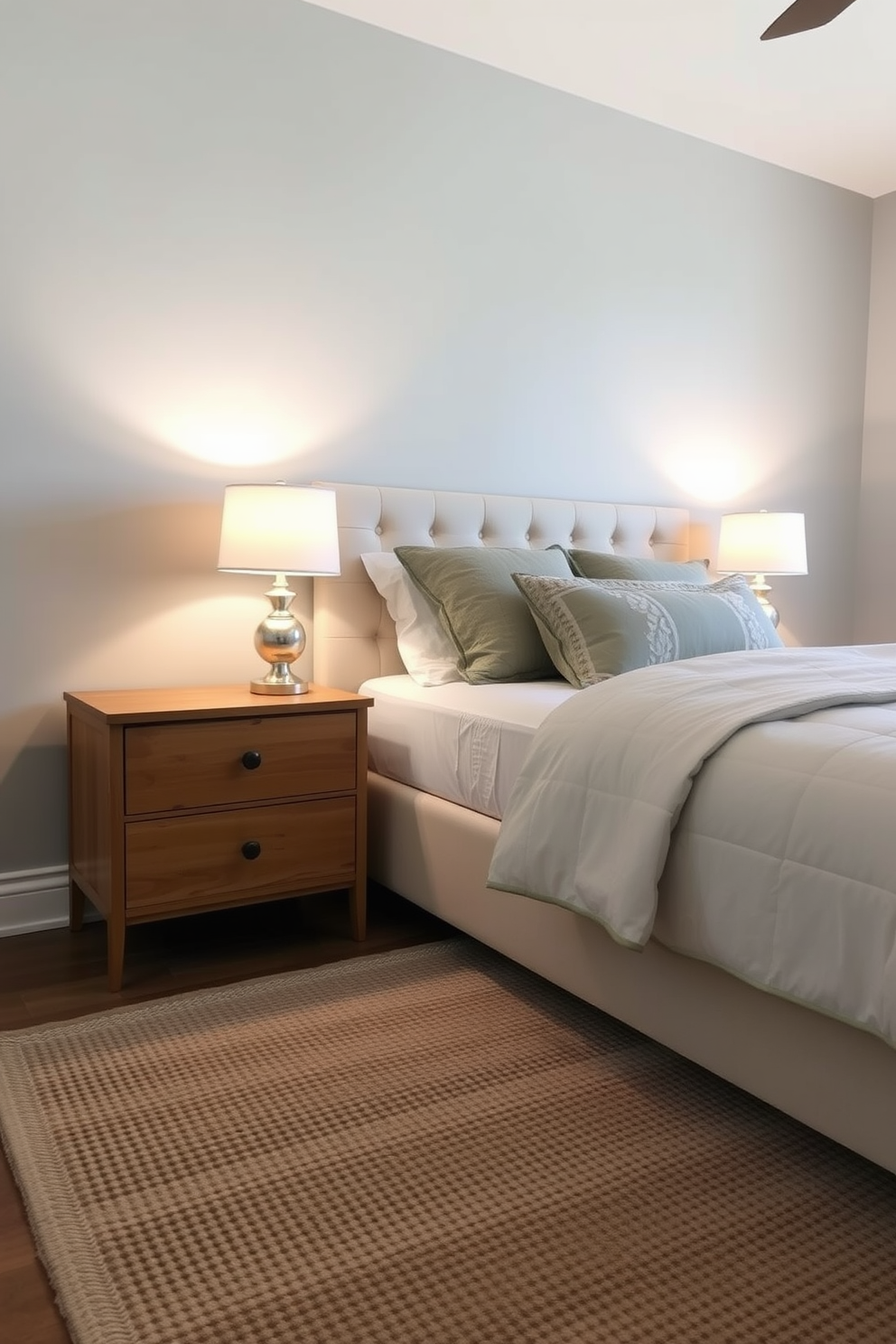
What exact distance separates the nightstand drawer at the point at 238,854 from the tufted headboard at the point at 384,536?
569 mm

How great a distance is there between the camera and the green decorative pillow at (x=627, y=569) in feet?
9.58

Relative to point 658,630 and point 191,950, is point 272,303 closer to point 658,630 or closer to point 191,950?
point 658,630

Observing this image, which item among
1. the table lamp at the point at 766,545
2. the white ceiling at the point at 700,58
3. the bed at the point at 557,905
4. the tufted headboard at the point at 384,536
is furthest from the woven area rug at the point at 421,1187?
the white ceiling at the point at 700,58

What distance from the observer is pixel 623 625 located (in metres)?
2.42

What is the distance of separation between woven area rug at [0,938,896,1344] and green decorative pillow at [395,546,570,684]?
2.89 ft

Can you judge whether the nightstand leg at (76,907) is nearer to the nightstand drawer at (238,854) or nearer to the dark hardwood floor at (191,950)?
the dark hardwood floor at (191,950)

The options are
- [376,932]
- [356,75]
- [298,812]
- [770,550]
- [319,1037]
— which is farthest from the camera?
[770,550]

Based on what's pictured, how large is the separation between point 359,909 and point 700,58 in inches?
106

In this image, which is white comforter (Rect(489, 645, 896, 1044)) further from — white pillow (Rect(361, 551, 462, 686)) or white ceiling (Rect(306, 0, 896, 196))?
white ceiling (Rect(306, 0, 896, 196))

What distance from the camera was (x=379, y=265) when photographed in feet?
9.63

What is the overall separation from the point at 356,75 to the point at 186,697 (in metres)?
1.83

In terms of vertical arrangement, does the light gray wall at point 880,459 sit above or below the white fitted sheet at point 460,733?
above

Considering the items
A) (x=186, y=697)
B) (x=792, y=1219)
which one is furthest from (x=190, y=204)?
(x=792, y=1219)

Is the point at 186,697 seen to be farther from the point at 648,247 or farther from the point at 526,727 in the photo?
the point at 648,247
